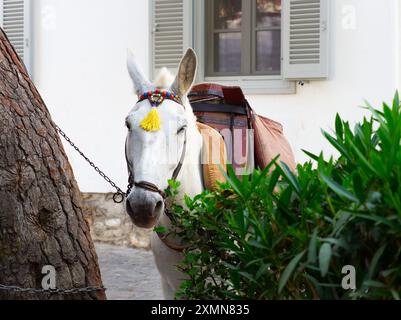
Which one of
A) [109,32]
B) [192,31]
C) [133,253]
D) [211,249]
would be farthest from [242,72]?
[211,249]

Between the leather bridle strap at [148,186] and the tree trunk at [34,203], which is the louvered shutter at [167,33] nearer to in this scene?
the leather bridle strap at [148,186]

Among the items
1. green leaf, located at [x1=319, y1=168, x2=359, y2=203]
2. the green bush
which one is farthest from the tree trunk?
green leaf, located at [x1=319, y1=168, x2=359, y2=203]

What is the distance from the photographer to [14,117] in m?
3.51

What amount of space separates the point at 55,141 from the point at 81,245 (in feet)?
1.50

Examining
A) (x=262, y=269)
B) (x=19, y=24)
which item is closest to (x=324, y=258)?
(x=262, y=269)

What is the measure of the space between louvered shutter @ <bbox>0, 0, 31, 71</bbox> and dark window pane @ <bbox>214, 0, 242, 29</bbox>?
7.09 feet

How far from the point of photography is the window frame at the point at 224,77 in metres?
8.43

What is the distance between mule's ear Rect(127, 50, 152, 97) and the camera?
4.66 m

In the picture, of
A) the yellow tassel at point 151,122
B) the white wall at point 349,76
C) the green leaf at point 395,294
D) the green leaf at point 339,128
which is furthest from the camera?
the white wall at point 349,76

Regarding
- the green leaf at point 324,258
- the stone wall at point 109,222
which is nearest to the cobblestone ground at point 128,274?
the stone wall at point 109,222

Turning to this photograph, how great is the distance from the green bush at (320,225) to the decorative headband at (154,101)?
1321mm

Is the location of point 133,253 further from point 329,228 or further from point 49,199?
point 329,228

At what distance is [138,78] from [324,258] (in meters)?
2.78

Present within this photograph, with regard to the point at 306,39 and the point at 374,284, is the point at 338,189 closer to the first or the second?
the point at 374,284
